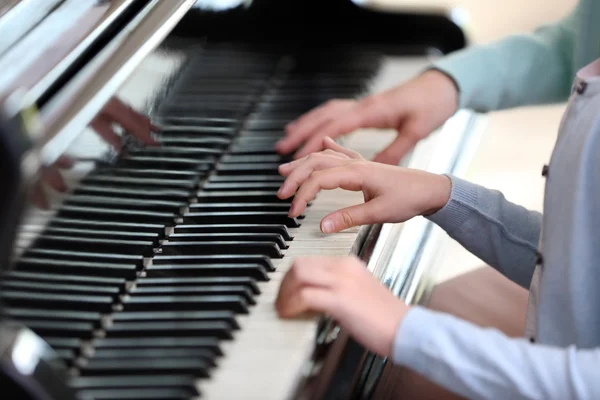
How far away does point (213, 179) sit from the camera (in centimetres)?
123

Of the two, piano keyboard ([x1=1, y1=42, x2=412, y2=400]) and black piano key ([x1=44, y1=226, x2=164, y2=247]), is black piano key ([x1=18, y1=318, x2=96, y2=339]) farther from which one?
black piano key ([x1=44, y1=226, x2=164, y2=247])

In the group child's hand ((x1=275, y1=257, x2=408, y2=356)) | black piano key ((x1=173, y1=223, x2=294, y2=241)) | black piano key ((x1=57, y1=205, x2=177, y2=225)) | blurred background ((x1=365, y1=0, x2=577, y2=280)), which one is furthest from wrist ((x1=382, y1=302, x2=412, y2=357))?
blurred background ((x1=365, y1=0, x2=577, y2=280))

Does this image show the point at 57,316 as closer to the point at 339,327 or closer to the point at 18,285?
the point at 18,285

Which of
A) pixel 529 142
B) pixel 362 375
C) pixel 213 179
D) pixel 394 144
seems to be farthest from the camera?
pixel 529 142

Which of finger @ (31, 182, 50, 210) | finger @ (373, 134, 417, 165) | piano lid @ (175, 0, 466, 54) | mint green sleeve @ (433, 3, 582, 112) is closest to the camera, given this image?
finger @ (31, 182, 50, 210)

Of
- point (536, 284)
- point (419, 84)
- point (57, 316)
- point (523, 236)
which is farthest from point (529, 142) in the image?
point (57, 316)

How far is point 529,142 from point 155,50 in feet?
6.18

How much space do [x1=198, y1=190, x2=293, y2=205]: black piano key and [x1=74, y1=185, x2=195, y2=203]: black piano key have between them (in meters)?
0.02

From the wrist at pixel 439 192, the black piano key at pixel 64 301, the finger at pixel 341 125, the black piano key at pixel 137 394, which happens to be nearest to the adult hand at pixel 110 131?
the black piano key at pixel 64 301

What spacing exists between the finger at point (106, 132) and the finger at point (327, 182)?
25cm

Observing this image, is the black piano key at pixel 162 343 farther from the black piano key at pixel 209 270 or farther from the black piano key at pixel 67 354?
the black piano key at pixel 209 270

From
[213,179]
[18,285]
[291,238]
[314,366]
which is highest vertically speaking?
[213,179]

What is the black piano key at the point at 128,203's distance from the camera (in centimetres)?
95

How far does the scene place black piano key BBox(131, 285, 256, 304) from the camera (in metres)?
0.94
